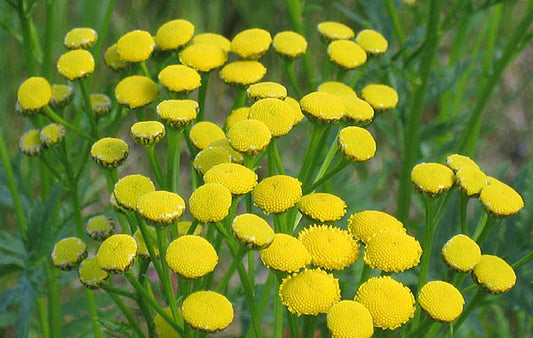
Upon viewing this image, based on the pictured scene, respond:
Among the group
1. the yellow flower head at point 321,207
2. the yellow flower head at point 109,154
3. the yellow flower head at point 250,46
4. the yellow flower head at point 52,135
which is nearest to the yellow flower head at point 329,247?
the yellow flower head at point 321,207

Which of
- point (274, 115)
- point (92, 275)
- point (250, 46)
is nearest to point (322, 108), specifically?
point (274, 115)

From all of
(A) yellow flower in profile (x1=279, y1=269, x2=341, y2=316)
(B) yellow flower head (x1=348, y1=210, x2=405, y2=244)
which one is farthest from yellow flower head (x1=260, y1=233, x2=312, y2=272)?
(B) yellow flower head (x1=348, y1=210, x2=405, y2=244)

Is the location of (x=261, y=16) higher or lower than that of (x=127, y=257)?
lower

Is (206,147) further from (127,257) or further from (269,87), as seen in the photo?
(127,257)

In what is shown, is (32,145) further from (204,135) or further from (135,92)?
(204,135)

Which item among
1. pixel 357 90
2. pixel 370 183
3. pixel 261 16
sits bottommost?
pixel 261 16

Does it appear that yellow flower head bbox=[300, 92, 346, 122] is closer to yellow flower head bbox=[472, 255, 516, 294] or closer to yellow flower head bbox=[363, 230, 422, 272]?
yellow flower head bbox=[363, 230, 422, 272]

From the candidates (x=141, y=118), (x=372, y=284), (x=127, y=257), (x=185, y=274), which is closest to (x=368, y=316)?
(x=372, y=284)

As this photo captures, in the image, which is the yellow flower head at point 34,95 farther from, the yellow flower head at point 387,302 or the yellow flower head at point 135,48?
the yellow flower head at point 387,302
